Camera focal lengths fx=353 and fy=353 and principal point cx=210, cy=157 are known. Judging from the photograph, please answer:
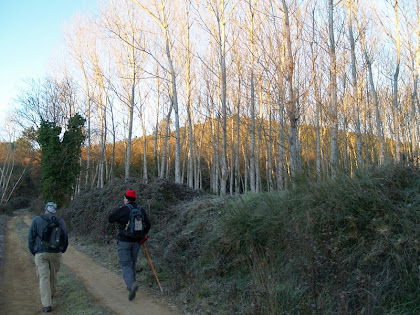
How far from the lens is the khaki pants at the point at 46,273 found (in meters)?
6.06

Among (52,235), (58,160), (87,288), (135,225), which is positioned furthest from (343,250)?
(58,160)

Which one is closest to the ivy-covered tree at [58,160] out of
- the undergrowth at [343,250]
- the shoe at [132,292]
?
the shoe at [132,292]

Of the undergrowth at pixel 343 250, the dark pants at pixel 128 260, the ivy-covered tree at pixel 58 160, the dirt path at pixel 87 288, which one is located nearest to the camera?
the undergrowth at pixel 343 250

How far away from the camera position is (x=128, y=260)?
22.1 ft

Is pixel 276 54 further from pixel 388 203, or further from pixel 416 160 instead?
pixel 388 203

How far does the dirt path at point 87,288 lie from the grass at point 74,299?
4.9 inches

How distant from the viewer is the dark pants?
6613 mm

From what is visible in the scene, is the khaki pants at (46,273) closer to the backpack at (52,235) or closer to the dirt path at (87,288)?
the backpack at (52,235)

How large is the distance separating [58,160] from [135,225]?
21322mm

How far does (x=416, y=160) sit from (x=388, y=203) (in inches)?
50.5

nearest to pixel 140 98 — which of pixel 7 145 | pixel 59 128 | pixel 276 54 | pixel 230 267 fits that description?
pixel 59 128

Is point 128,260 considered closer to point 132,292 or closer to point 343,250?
point 132,292

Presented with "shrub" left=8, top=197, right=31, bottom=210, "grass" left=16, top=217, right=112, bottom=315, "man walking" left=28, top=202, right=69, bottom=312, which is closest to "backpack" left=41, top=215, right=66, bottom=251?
"man walking" left=28, top=202, right=69, bottom=312

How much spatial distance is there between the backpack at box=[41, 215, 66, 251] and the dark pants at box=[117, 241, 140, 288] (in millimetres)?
1080
